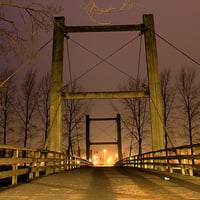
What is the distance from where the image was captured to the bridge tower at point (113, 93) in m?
11.1

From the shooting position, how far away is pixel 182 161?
802 cm

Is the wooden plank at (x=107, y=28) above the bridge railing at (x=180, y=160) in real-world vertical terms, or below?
above

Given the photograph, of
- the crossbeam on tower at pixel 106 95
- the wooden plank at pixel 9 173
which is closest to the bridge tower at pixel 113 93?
the crossbeam on tower at pixel 106 95

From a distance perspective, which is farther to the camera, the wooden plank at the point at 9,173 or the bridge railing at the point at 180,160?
the bridge railing at the point at 180,160

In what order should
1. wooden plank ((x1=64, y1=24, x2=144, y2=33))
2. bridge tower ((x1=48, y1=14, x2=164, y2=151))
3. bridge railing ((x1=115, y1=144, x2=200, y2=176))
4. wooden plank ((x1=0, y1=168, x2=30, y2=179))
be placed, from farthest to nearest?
1. wooden plank ((x1=64, y1=24, x2=144, y2=33))
2. bridge tower ((x1=48, y1=14, x2=164, y2=151))
3. bridge railing ((x1=115, y1=144, x2=200, y2=176))
4. wooden plank ((x1=0, y1=168, x2=30, y2=179))

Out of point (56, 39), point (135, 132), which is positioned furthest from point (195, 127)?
point (56, 39)

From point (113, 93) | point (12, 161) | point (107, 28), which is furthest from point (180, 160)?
point (107, 28)

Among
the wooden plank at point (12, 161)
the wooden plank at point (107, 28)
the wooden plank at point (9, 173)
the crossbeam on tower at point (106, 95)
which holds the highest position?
the wooden plank at point (107, 28)

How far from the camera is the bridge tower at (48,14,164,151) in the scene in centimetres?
1109

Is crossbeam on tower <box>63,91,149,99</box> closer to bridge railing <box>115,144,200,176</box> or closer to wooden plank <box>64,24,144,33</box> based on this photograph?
bridge railing <box>115,144,200,176</box>

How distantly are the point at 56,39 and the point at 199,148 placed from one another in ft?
27.8

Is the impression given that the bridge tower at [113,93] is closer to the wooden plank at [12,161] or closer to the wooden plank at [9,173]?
the wooden plank at [12,161]

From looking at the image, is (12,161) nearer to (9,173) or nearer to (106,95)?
(9,173)

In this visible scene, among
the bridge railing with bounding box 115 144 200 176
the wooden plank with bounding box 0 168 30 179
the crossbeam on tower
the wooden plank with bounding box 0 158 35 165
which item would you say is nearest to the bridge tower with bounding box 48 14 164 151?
the crossbeam on tower
